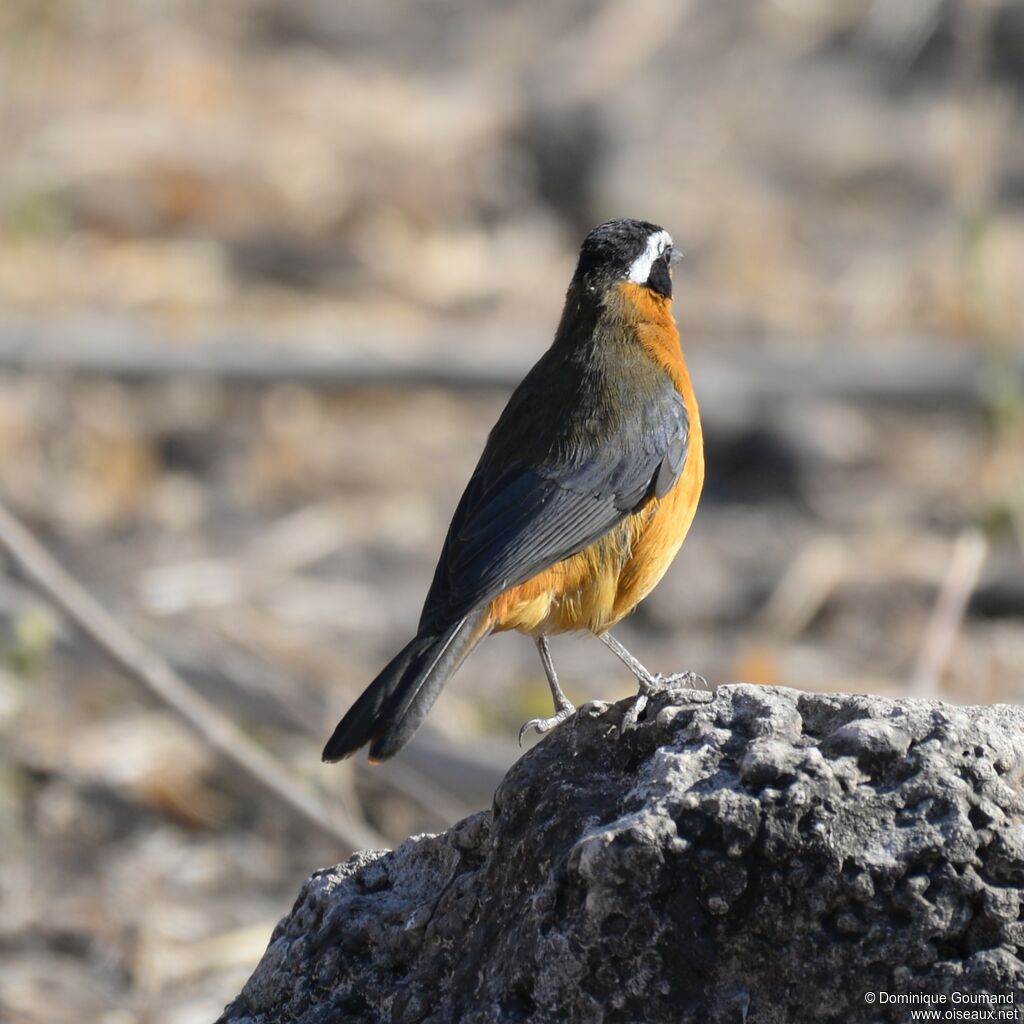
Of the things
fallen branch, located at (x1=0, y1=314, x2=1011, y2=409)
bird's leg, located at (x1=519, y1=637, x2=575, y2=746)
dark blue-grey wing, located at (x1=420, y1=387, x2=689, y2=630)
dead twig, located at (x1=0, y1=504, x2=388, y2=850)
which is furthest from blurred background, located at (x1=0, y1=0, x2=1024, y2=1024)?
dark blue-grey wing, located at (x1=420, y1=387, x2=689, y2=630)

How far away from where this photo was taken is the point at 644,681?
4.06 metres

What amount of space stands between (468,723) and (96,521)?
3.26 m

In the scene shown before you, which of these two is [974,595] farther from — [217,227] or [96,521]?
[217,227]

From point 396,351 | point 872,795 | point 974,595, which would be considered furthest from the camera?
point 396,351

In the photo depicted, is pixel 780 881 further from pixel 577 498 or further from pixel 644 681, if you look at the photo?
pixel 577 498

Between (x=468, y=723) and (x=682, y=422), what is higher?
(x=468, y=723)

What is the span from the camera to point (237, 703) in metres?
6.98

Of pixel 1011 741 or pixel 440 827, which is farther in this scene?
pixel 440 827

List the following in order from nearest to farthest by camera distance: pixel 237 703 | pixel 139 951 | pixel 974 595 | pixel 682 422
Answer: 1. pixel 682 422
2. pixel 139 951
3. pixel 237 703
4. pixel 974 595

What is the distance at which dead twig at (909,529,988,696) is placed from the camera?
6578mm

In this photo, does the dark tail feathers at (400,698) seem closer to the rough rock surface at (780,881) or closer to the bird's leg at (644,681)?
the bird's leg at (644,681)

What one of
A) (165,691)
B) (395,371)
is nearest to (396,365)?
(395,371)

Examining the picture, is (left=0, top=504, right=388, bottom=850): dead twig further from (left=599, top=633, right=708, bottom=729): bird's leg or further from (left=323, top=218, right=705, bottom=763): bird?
(left=599, top=633, right=708, bottom=729): bird's leg

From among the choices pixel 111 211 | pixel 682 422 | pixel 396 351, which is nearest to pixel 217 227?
pixel 111 211
